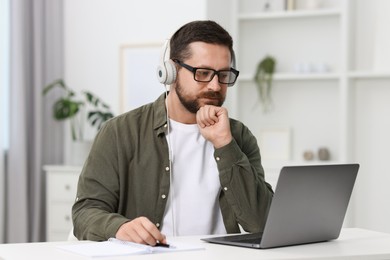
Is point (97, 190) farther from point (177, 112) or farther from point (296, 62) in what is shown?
point (296, 62)

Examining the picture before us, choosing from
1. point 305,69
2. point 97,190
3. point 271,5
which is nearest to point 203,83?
point 97,190

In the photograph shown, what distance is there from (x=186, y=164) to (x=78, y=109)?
2.82 meters

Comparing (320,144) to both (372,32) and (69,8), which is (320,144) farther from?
(69,8)

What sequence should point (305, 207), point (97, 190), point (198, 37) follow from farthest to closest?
point (198, 37)
point (97, 190)
point (305, 207)

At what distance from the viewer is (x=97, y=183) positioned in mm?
2545

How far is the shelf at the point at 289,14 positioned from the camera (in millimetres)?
5043

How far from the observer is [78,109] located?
5.41m

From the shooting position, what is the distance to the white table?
199 cm

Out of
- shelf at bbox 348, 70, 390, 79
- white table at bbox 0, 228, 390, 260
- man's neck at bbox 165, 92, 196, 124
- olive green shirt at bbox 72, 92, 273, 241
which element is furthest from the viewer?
shelf at bbox 348, 70, 390, 79

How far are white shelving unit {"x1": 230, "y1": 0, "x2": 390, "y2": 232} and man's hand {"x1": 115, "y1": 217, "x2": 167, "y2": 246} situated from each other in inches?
112

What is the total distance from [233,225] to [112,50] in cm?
311

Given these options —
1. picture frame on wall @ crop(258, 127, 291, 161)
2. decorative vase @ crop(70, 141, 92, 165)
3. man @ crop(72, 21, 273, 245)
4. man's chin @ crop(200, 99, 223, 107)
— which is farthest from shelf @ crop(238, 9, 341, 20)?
man's chin @ crop(200, 99, 223, 107)

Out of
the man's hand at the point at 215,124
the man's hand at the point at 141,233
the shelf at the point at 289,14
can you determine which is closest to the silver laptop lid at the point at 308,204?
the man's hand at the point at 141,233

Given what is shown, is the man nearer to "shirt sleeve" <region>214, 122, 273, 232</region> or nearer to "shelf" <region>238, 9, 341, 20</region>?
"shirt sleeve" <region>214, 122, 273, 232</region>
